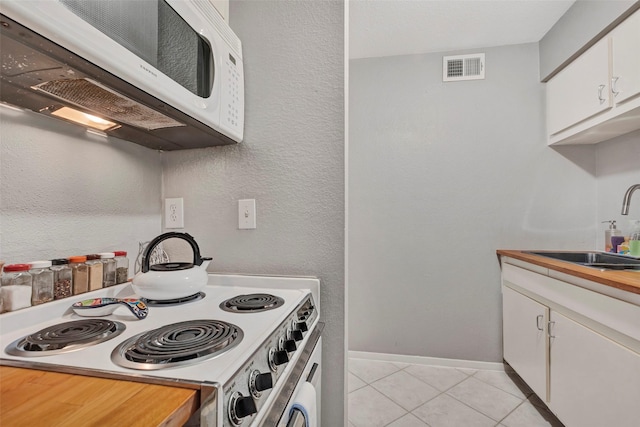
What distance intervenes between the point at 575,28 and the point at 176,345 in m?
2.77

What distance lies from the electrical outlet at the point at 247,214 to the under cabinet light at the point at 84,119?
53 centimetres

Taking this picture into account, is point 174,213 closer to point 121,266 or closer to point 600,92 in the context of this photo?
point 121,266

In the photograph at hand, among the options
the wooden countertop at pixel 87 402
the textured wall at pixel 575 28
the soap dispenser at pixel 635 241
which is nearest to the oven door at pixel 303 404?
the wooden countertop at pixel 87 402


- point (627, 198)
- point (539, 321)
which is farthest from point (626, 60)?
point (539, 321)

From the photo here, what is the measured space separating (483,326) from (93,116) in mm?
2779

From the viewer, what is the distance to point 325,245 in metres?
1.28

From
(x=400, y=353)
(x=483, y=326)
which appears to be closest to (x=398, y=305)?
(x=400, y=353)

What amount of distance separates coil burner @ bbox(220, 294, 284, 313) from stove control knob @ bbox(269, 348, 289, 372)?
8.2 inches

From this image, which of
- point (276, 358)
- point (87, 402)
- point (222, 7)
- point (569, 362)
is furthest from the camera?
point (569, 362)

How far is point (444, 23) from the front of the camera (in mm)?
2182

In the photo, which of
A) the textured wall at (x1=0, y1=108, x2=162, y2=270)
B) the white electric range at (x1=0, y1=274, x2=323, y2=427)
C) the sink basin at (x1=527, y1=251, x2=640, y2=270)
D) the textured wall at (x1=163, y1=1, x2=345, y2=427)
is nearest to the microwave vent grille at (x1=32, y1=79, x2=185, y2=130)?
the textured wall at (x1=0, y1=108, x2=162, y2=270)

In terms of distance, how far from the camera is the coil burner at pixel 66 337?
64 cm

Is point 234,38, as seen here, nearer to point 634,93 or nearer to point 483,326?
point 634,93

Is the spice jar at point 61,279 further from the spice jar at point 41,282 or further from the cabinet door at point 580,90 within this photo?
the cabinet door at point 580,90
